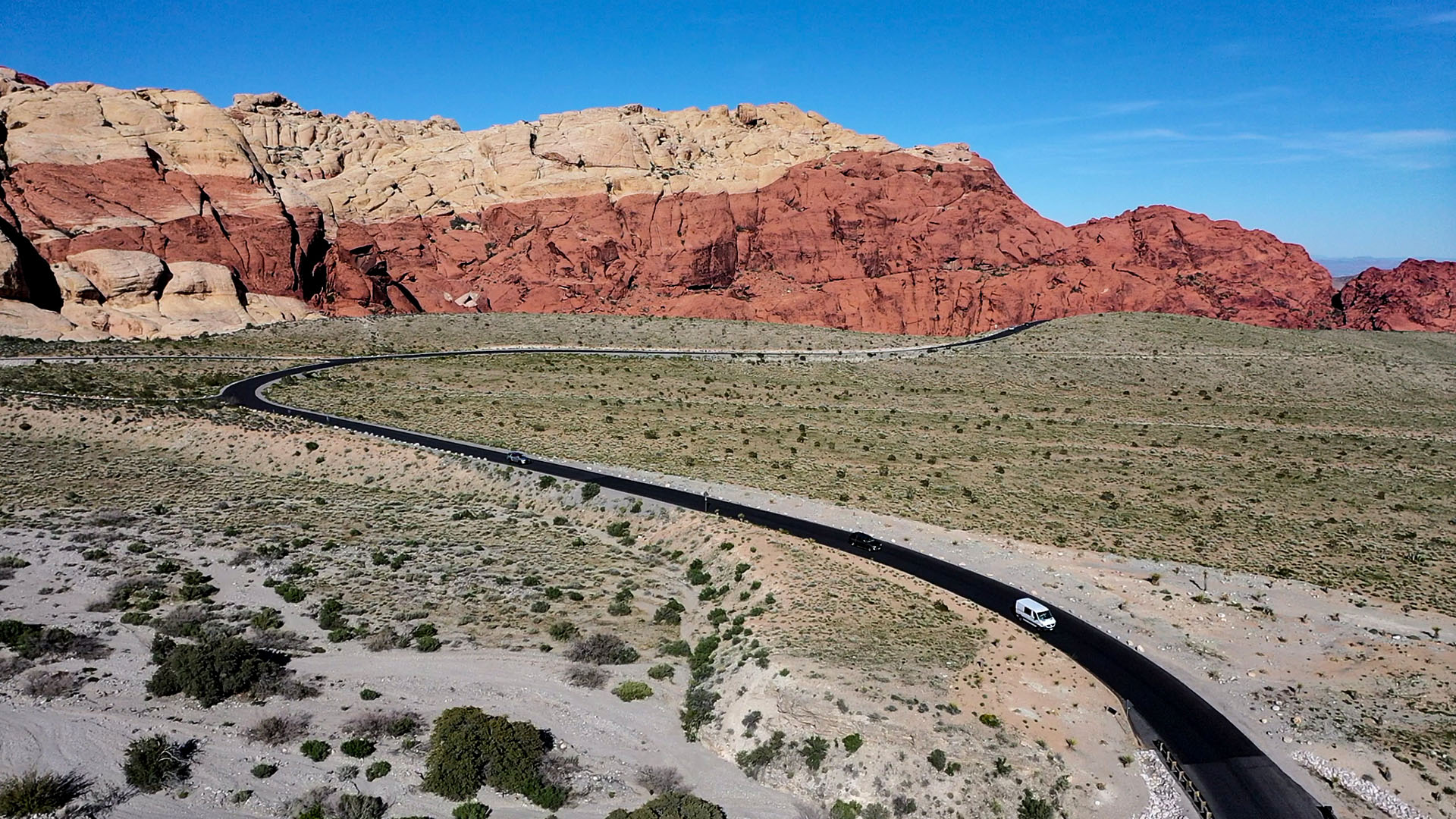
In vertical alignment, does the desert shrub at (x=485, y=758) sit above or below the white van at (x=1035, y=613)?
below

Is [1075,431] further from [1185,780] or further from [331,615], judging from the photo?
[331,615]

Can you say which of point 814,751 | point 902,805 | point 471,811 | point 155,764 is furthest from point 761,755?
point 155,764

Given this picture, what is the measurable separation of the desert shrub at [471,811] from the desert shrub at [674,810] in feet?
10.1

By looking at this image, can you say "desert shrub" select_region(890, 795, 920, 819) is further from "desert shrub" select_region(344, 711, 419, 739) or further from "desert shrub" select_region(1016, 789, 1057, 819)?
"desert shrub" select_region(344, 711, 419, 739)

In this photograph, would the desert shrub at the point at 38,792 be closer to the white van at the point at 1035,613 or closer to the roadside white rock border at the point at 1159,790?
the roadside white rock border at the point at 1159,790

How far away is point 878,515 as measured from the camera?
132ft

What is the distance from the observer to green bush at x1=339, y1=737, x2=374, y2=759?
21.1 m

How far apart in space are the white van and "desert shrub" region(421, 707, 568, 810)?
55.0ft

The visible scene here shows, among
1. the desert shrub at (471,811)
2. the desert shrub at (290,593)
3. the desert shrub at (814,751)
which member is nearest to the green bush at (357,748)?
the desert shrub at (471,811)

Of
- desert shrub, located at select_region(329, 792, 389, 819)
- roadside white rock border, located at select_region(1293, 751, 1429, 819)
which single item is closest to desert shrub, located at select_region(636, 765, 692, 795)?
desert shrub, located at select_region(329, 792, 389, 819)

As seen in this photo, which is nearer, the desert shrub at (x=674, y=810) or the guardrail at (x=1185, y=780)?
the desert shrub at (x=674, y=810)

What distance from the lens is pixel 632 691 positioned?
2511 cm

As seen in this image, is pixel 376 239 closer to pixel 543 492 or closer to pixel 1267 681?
pixel 543 492

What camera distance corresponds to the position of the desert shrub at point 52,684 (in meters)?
22.8
